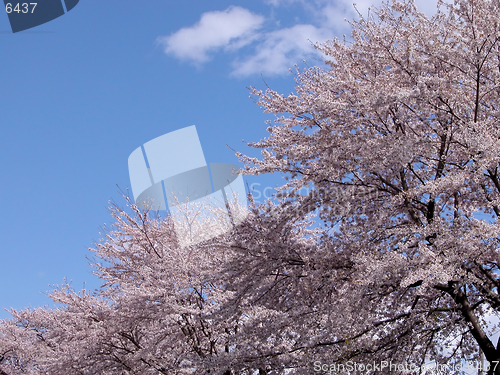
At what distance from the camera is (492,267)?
700cm

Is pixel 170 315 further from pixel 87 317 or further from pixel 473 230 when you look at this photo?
pixel 473 230

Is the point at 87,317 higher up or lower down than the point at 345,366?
higher up

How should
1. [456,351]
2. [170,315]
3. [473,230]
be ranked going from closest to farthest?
1. [473,230]
2. [456,351]
3. [170,315]

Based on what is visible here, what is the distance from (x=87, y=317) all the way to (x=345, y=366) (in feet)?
25.5

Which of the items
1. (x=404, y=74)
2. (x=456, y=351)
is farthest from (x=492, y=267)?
(x=404, y=74)

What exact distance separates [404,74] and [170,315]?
6.66 m

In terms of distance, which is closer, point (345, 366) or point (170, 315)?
point (345, 366)

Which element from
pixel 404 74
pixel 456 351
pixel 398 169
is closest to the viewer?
pixel 398 169

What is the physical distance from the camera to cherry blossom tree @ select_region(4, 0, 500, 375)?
6.01 meters

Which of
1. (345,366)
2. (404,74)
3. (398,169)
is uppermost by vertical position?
(404,74)

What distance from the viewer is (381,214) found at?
6.92 metres

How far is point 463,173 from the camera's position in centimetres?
569

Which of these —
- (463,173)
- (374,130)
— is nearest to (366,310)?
(463,173)

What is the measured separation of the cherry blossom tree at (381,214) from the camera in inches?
237
